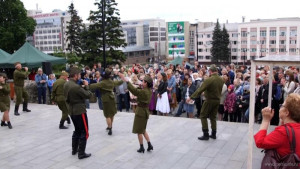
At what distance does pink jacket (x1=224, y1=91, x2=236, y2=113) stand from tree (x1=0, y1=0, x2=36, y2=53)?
107 feet

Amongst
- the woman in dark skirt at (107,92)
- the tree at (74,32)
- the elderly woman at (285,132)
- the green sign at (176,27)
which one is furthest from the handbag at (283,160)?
the green sign at (176,27)

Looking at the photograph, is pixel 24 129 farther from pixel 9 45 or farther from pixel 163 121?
pixel 9 45

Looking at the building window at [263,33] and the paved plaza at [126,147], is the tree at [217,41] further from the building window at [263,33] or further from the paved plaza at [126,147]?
the paved plaza at [126,147]

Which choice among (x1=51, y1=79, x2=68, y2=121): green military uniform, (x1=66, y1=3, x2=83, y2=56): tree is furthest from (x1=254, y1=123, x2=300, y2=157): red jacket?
(x1=66, y1=3, x2=83, y2=56): tree

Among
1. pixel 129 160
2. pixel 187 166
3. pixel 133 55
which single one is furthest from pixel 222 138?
pixel 133 55

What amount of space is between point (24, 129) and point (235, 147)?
6.88m

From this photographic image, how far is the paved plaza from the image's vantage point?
6.75m

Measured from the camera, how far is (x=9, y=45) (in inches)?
1470

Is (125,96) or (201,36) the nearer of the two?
(125,96)

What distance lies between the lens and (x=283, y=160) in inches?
127

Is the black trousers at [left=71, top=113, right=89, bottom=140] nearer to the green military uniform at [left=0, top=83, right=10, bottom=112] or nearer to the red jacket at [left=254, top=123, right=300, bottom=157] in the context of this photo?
the green military uniform at [left=0, top=83, right=10, bottom=112]

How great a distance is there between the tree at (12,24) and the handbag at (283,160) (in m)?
37.7

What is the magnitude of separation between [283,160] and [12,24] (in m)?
40.2

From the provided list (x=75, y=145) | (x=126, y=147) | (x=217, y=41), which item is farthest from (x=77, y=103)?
(x=217, y=41)
